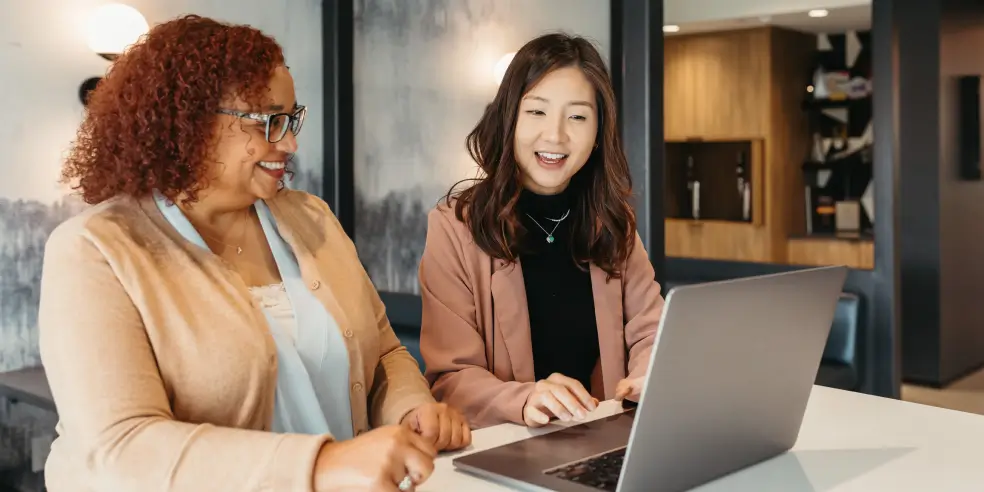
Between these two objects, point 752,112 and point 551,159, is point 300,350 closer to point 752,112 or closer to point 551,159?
point 551,159

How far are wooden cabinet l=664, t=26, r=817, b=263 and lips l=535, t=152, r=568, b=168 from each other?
5441 millimetres

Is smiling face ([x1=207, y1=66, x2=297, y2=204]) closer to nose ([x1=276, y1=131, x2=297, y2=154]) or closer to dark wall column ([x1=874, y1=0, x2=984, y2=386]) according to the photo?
nose ([x1=276, y1=131, x2=297, y2=154])


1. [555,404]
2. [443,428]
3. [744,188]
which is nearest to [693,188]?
[744,188]

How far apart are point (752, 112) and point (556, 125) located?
219 inches

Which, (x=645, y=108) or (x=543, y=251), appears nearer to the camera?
(x=543, y=251)

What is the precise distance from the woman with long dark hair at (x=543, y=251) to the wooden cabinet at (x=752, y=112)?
5324 millimetres

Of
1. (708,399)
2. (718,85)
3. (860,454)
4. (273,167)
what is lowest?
(860,454)

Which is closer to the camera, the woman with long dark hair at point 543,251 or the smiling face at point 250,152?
the smiling face at point 250,152

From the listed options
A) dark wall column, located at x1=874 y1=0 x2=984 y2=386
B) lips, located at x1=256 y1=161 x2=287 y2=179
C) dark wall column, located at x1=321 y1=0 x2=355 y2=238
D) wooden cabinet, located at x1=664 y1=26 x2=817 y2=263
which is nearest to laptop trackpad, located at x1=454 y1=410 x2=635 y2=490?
lips, located at x1=256 y1=161 x2=287 y2=179

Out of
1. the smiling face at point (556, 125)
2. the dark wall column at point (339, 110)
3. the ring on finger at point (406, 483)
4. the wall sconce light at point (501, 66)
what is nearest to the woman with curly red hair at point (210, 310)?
the ring on finger at point (406, 483)

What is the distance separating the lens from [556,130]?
1896mm

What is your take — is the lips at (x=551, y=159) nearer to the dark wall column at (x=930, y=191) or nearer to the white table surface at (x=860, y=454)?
the white table surface at (x=860, y=454)

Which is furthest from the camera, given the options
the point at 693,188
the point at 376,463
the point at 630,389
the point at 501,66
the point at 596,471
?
the point at 693,188

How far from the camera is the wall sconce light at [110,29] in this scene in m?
3.63
